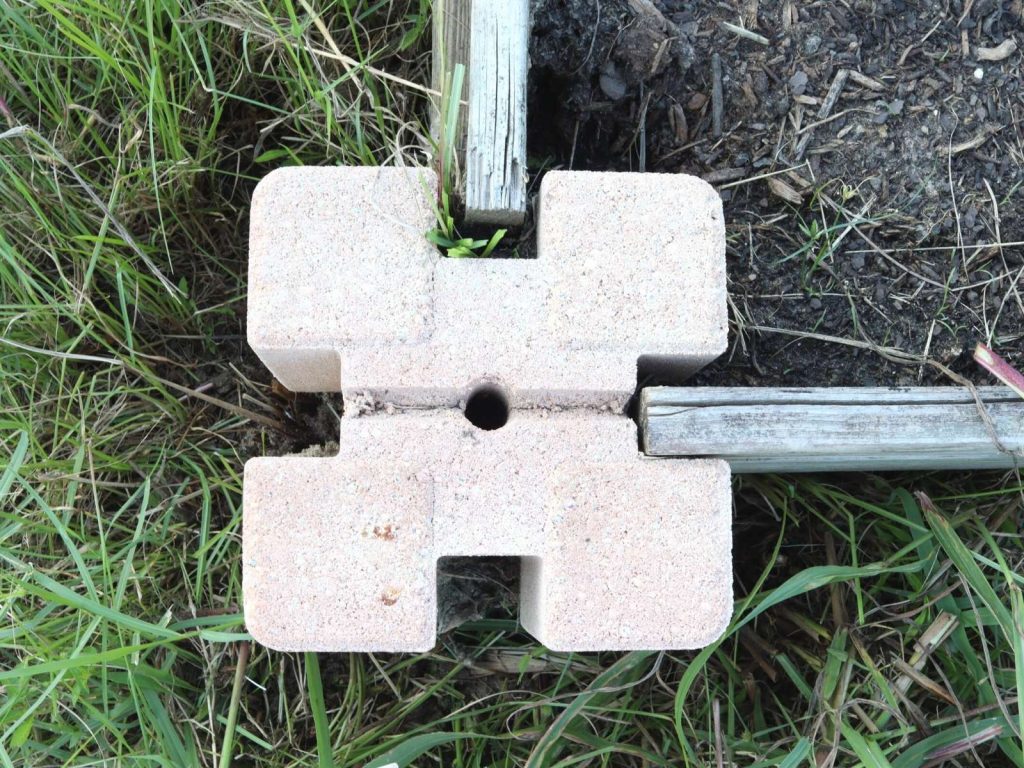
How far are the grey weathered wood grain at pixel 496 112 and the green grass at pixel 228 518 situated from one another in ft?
0.70

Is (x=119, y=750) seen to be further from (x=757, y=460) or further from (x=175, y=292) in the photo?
(x=757, y=460)

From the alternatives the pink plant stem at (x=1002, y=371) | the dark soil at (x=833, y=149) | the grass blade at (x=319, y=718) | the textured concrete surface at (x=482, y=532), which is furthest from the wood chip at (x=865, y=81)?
the grass blade at (x=319, y=718)

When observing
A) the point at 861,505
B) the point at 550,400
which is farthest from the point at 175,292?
the point at 861,505

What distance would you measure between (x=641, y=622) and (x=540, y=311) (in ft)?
1.69

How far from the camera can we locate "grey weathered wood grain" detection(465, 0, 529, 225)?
4.53 feet

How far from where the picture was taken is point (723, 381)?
5.66 feet

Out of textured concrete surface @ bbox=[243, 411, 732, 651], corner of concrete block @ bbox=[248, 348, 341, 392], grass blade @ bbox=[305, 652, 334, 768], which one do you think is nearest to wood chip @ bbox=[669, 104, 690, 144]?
textured concrete surface @ bbox=[243, 411, 732, 651]

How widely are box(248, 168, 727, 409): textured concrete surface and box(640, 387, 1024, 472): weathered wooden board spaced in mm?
83

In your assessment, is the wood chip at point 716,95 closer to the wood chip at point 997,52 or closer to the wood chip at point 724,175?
the wood chip at point 724,175

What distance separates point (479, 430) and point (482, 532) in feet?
0.53

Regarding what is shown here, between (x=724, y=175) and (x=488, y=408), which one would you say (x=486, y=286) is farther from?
(x=724, y=175)

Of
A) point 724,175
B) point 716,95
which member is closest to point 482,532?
point 724,175

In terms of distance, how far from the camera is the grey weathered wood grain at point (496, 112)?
1382 millimetres

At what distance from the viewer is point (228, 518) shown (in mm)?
1835
